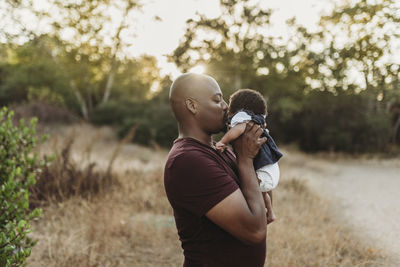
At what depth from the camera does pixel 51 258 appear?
11.2 ft

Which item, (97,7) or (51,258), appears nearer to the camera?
(51,258)

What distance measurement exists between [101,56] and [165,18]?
14.3 meters

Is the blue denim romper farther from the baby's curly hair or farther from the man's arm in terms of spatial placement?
the man's arm

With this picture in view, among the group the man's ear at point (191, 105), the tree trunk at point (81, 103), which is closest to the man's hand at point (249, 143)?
the man's ear at point (191, 105)

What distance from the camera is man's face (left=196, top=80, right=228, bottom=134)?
5.75ft

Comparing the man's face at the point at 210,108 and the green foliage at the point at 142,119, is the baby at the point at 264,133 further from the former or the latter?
the green foliage at the point at 142,119

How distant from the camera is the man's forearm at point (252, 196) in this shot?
1538 millimetres

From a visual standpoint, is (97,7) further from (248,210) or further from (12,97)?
(248,210)

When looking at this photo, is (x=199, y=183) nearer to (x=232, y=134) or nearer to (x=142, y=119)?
(x=232, y=134)

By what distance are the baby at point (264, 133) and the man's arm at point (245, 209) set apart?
0.13 meters

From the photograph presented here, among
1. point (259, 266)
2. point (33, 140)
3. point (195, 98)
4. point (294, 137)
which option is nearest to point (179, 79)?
point (195, 98)

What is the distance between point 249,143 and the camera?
5.67 feet

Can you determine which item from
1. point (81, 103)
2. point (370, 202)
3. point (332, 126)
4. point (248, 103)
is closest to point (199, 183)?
point (248, 103)

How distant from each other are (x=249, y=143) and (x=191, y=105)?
1.21ft
